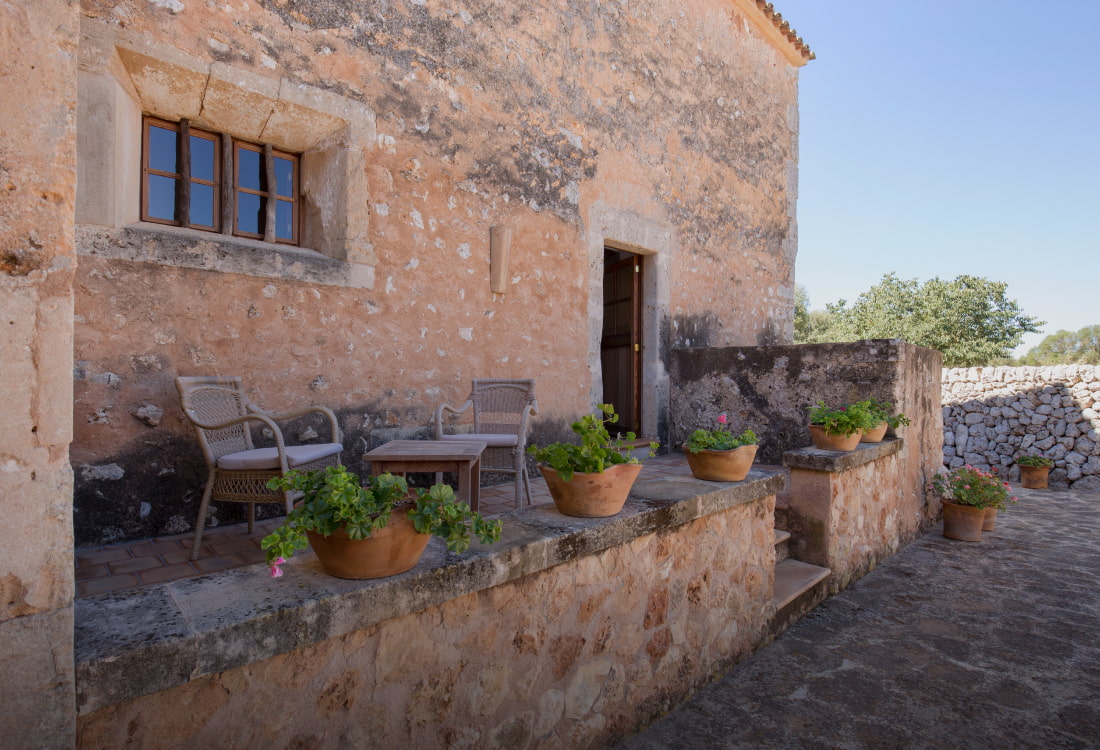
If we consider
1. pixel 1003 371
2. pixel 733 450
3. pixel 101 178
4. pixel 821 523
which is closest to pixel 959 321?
pixel 1003 371

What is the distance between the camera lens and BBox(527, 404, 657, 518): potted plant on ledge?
1973mm

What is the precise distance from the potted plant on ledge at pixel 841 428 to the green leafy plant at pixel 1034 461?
586cm

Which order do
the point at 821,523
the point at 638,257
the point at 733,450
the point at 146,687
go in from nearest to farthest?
the point at 146,687 → the point at 733,450 → the point at 821,523 → the point at 638,257

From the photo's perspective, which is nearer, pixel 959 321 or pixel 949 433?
pixel 949 433

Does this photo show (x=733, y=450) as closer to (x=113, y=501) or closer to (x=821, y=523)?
(x=821, y=523)

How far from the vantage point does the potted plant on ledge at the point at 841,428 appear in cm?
377

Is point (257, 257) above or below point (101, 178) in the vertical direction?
below

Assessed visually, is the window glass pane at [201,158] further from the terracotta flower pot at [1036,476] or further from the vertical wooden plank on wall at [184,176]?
the terracotta flower pot at [1036,476]

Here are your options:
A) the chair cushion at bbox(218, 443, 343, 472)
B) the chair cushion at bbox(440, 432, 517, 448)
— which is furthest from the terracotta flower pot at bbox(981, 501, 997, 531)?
the chair cushion at bbox(218, 443, 343, 472)

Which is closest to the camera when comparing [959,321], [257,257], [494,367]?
[257,257]

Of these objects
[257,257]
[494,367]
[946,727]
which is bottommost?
[946,727]

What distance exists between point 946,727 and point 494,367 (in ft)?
9.99

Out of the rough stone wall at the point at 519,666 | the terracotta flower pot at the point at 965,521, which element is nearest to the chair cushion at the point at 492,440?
the rough stone wall at the point at 519,666

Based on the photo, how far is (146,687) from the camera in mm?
1062
